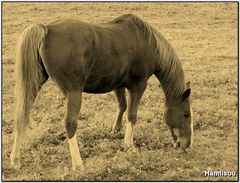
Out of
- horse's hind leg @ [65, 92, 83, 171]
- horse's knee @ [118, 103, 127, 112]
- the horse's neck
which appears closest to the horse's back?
horse's hind leg @ [65, 92, 83, 171]

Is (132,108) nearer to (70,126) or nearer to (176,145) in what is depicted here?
(176,145)

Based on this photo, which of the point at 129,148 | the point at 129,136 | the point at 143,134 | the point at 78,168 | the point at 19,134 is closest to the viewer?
the point at 19,134

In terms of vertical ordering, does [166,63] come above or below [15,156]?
above

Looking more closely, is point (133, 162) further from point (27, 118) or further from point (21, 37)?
point (21, 37)

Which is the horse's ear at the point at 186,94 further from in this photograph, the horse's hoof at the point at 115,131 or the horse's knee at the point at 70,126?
the horse's knee at the point at 70,126

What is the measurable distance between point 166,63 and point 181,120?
3.29ft

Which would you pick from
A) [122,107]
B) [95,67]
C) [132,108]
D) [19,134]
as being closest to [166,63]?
[132,108]

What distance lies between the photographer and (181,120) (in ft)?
22.7

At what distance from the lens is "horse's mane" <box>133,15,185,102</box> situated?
6.83 metres

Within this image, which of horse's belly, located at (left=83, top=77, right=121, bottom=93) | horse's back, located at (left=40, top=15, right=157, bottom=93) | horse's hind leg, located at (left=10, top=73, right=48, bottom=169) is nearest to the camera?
horse's back, located at (left=40, top=15, right=157, bottom=93)

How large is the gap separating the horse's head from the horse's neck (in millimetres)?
138

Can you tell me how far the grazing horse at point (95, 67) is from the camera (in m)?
5.64

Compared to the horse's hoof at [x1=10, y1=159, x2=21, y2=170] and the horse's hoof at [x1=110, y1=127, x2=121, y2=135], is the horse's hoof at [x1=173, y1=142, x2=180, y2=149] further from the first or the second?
the horse's hoof at [x1=10, y1=159, x2=21, y2=170]

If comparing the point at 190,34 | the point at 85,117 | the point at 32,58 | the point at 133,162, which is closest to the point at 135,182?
the point at 133,162
